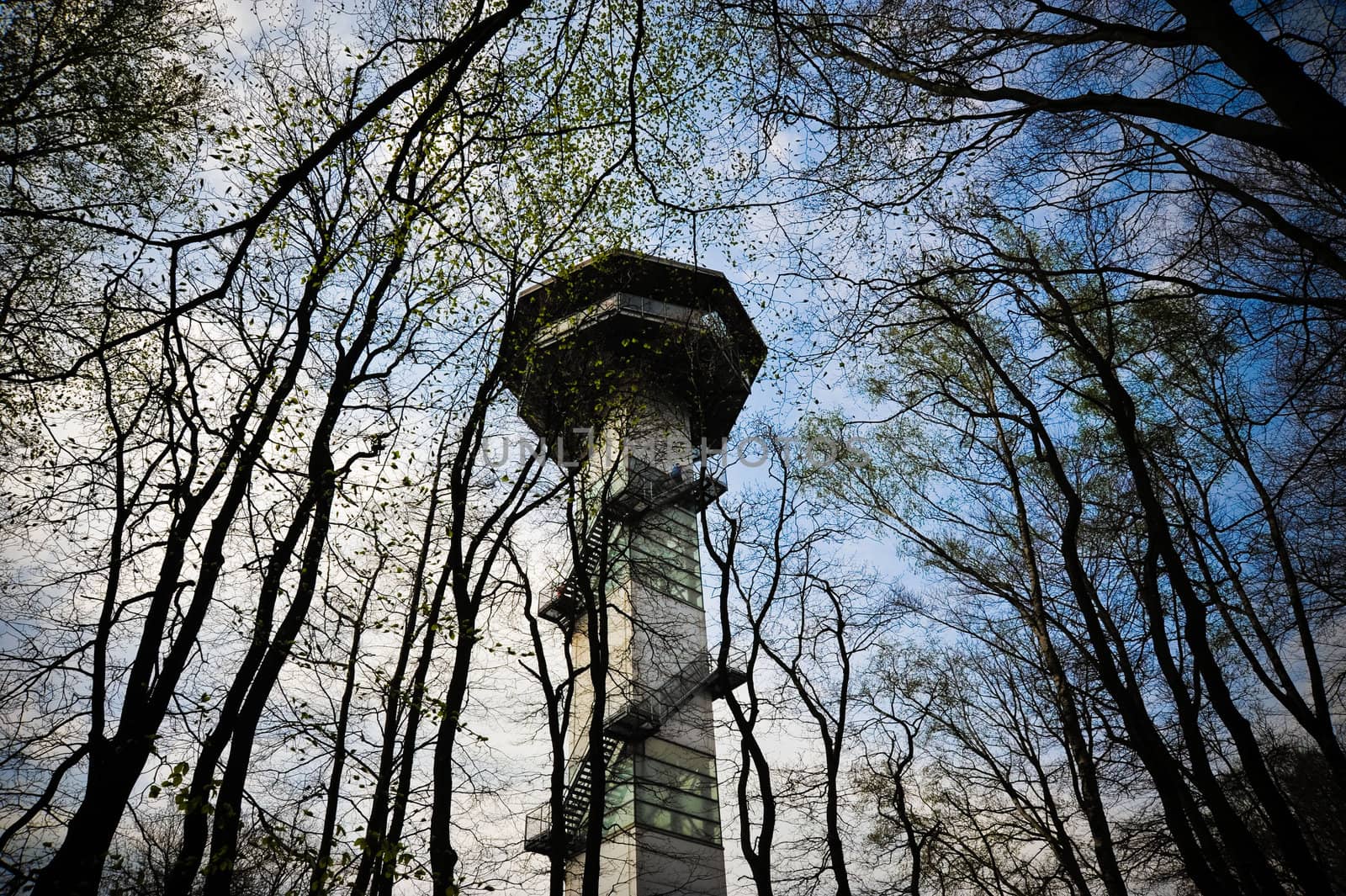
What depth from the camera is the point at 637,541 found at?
27.0 metres

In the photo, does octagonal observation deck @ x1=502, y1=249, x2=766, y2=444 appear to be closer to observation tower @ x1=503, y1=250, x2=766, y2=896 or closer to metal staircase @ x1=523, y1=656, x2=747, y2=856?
observation tower @ x1=503, y1=250, x2=766, y2=896

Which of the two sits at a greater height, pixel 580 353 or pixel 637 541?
pixel 637 541

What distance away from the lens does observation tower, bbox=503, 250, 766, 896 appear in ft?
37.8

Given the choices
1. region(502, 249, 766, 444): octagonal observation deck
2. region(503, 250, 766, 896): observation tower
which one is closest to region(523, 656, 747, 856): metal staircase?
region(503, 250, 766, 896): observation tower

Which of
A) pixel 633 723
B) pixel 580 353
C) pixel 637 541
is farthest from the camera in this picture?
pixel 637 541

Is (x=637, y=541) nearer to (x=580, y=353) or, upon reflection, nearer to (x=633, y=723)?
(x=633, y=723)

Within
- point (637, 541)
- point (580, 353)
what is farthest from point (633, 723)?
point (580, 353)

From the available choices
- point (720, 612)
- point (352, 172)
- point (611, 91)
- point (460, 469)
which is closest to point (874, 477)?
point (720, 612)

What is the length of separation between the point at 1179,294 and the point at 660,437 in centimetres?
2519

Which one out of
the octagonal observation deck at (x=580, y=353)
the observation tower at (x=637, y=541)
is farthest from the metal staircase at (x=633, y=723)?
the octagonal observation deck at (x=580, y=353)

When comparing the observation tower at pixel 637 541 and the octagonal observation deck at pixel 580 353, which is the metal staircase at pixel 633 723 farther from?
the octagonal observation deck at pixel 580 353

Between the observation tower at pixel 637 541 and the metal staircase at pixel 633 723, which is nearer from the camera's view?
the observation tower at pixel 637 541

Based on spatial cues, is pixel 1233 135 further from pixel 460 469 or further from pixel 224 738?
pixel 224 738

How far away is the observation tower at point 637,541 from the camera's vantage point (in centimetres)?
1153
